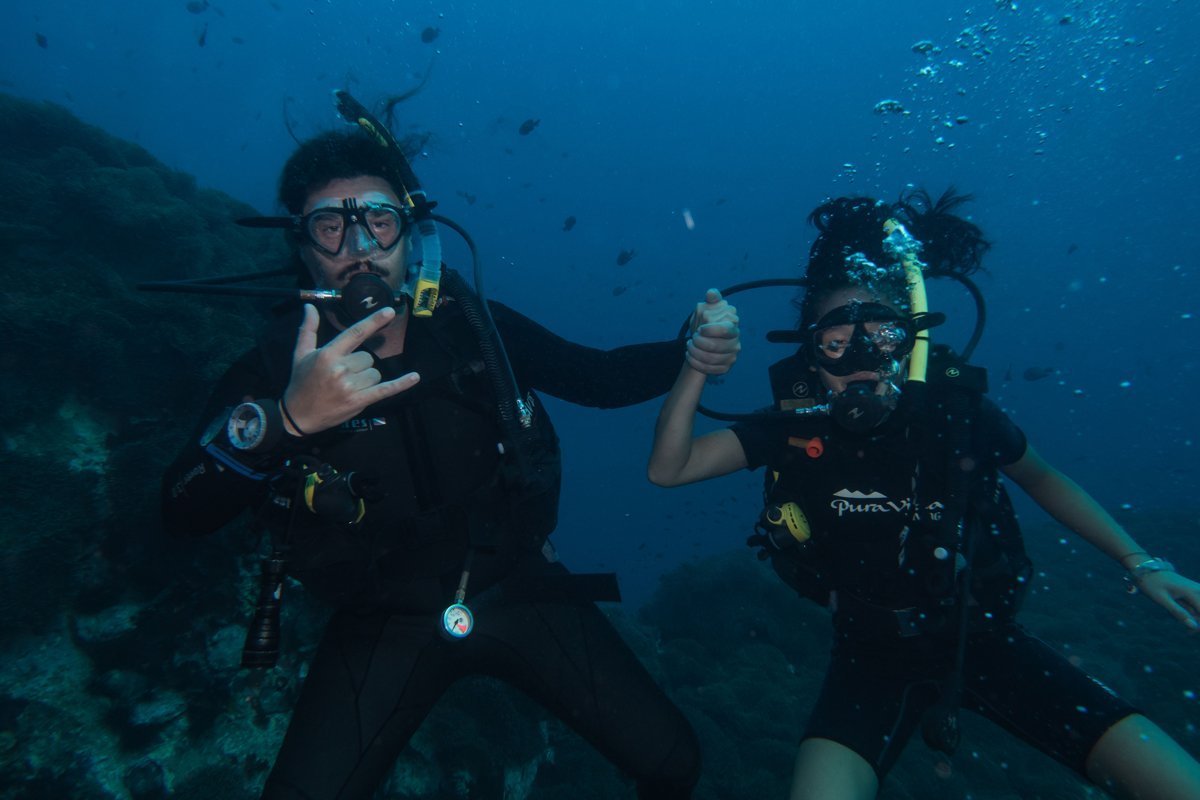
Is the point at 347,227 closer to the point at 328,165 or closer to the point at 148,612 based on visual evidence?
the point at 328,165

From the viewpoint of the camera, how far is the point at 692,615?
1326 centimetres

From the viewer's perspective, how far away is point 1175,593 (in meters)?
2.90

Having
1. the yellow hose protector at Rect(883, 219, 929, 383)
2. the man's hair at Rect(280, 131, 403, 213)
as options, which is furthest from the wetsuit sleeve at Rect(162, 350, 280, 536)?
the yellow hose protector at Rect(883, 219, 929, 383)

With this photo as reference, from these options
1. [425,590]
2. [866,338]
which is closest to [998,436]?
[866,338]

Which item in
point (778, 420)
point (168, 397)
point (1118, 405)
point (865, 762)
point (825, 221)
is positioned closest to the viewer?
point (865, 762)

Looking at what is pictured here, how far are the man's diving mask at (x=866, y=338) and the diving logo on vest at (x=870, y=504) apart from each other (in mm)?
741

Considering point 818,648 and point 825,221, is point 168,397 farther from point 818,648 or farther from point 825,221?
point 818,648

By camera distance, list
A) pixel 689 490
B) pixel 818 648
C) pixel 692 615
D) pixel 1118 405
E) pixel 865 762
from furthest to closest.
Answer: pixel 1118 405 < pixel 689 490 < pixel 692 615 < pixel 818 648 < pixel 865 762

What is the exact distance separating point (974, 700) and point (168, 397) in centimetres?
720

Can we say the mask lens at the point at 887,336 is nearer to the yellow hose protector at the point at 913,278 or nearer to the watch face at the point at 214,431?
the yellow hose protector at the point at 913,278

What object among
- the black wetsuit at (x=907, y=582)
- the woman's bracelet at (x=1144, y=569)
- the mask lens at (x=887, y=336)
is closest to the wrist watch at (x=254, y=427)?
the black wetsuit at (x=907, y=582)

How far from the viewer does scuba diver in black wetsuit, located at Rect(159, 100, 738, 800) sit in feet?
8.60

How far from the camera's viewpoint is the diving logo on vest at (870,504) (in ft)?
10.8

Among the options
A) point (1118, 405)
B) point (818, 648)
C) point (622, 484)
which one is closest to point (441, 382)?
point (818, 648)
